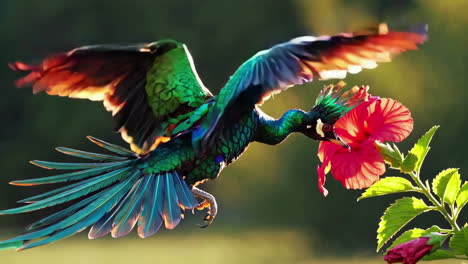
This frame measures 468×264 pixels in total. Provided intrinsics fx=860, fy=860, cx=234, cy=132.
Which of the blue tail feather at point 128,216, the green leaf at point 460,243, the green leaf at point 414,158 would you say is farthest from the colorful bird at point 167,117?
the green leaf at point 460,243

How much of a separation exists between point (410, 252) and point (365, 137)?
0.81 ft

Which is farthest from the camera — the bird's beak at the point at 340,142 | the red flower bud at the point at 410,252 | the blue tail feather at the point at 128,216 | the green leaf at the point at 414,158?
the blue tail feather at the point at 128,216

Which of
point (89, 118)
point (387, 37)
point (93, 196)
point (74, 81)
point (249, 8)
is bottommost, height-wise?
point (89, 118)

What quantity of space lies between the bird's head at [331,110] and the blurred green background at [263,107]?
458cm

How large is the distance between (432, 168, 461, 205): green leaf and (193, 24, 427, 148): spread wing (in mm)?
146

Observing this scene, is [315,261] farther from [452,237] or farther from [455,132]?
[452,237]

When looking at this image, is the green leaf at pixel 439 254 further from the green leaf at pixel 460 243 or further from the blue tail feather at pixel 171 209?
the blue tail feather at pixel 171 209

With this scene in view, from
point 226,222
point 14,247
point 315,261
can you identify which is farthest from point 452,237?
point 226,222

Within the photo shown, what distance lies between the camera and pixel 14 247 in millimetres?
1025

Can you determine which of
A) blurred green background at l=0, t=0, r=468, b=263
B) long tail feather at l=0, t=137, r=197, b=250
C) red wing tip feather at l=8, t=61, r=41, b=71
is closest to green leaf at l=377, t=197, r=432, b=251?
long tail feather at l=0, t=137, r=197, b=250

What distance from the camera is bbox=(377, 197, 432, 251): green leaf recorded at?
952 millimetres

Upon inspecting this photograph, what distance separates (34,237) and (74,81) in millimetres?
402

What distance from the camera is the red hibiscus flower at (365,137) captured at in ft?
3.25

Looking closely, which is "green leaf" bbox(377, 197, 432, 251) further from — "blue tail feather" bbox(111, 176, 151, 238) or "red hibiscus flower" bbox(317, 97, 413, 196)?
"blue tail feather" bbox(111, 176, 151, 238)
